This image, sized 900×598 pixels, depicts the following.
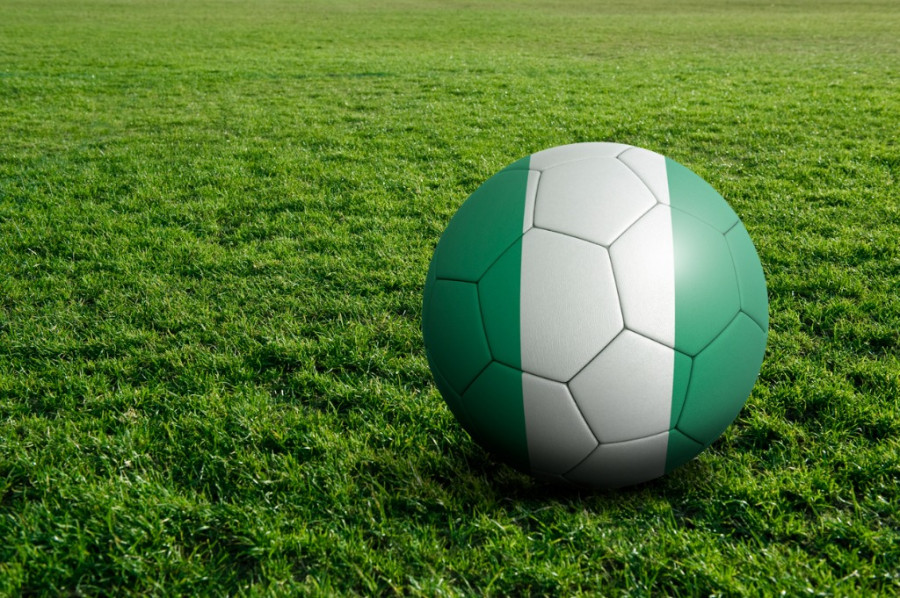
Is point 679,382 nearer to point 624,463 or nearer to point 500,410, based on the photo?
point 624,463

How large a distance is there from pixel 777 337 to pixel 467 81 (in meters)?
8.92

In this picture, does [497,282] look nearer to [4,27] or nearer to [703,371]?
[703,371]

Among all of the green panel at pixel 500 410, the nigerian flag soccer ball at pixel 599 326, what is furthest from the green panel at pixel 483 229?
the green panel at pixel 500 410

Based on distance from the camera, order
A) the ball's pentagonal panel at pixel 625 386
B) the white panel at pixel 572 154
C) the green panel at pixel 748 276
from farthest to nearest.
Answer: the white panel at pixel 572 154 → the green panel at pixel 748 276 → the ball's pentagonal panel at pixel 625 386

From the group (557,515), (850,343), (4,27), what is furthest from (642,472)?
(4,27)

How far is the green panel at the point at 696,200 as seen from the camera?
2.54 metres

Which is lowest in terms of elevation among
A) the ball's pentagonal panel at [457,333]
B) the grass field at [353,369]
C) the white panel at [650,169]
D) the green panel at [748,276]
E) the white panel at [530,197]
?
the grass field at [353,369]

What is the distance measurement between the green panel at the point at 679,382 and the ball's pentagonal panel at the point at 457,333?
63 centimetres

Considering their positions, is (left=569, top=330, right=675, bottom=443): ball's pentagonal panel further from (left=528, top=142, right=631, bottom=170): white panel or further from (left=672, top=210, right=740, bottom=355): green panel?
(left=528, top=142, right=631, bottom=170): white panel

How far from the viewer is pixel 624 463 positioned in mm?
2389

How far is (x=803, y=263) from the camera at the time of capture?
14.4 ft

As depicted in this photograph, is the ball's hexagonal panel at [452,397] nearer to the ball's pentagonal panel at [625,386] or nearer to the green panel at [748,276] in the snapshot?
the ball's pentagonal panel at [625,386]

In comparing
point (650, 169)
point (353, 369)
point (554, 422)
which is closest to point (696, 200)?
point (650, 169)

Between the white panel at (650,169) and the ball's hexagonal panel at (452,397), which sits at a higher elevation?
the white panel at (650,169)
